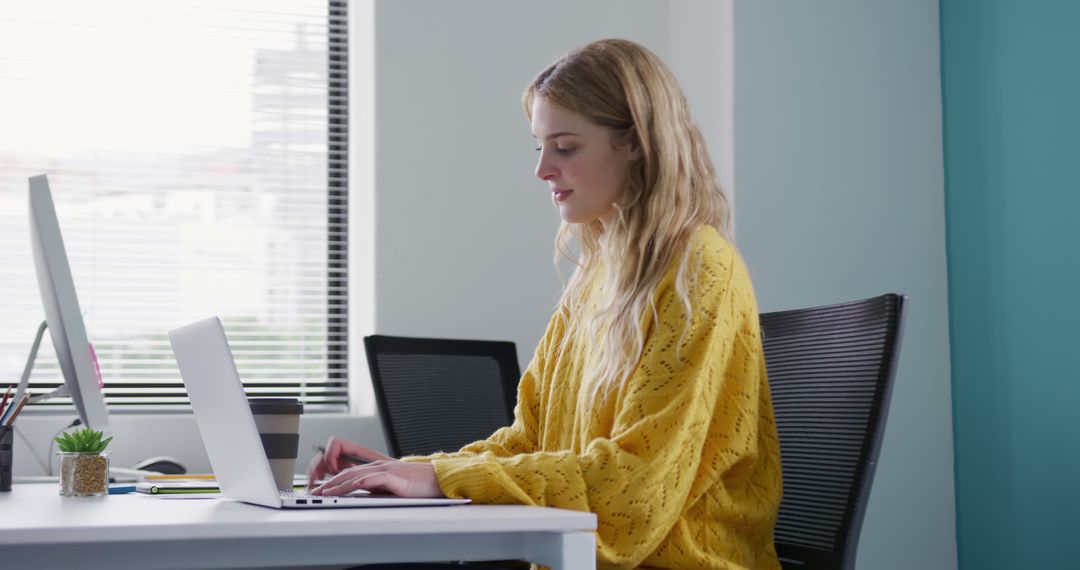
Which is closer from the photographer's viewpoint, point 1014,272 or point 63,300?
point 63,300

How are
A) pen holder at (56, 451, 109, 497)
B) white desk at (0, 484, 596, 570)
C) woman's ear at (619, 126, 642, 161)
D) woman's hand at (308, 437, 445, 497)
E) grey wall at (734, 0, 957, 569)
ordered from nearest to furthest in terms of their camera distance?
white desk at (0, 484, 596, 570)
woman's hand at (308, 437, 445, 497)
pen holder at (56, 451, 109, 497)
woman's ear at (619, 126, 642, 161)
grey wall at (734, 0, 957, 569)

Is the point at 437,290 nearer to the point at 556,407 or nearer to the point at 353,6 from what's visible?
the point at 353,6

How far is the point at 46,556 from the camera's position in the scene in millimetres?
984

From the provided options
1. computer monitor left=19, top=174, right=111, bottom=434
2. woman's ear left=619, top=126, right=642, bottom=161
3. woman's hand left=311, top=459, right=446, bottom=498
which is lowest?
woman's hand left=311, top=459, right=446, bottom=498

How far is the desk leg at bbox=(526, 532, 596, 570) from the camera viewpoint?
1.04 meters

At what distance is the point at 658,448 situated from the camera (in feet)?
4.36

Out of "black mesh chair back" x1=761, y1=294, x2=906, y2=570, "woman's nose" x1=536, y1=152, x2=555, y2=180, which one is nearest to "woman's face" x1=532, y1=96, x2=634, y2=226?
"woman's nose" x1=536, y1=152, x2=555, y2=180

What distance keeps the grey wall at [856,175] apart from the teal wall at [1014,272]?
0.19 ft

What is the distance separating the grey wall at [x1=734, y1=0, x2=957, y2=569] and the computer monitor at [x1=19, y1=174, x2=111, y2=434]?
1.64 m

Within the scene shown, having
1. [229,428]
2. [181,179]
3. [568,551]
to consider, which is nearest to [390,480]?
[229,428]

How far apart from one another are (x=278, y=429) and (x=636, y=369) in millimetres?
450

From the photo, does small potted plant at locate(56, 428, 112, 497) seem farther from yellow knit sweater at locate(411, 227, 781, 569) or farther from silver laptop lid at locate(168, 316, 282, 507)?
yellow knit sweater at locate(411, 227, 781, 569)

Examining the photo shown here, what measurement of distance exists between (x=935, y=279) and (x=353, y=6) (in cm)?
184

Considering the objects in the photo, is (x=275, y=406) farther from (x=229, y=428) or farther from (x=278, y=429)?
(x=229, y=428)
